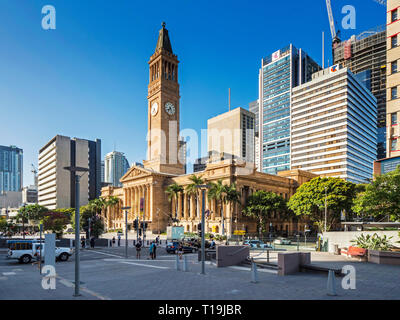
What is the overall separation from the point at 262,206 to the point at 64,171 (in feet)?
422

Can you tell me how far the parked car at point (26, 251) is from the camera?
27077mm

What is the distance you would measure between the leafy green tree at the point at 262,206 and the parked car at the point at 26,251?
45.9 metres


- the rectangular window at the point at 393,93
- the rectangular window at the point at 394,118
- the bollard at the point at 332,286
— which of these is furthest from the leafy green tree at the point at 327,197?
the bollard at the point at 332,286

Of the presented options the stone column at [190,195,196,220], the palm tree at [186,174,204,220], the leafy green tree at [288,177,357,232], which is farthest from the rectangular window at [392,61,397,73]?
the stone column at [190,195,196,220]

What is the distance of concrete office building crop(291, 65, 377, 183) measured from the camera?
110125mm

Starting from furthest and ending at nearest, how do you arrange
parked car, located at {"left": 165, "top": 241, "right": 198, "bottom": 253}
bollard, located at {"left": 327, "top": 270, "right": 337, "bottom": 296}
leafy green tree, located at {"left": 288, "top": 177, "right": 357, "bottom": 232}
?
leafy green tree, located at {"left": 288, "top": 177, "right": 357, "bottom": 232} < parked car, located at {"left": 165, "top": 241, "right": 198, "bottom": 253} < bollard, located at {"left": 327, "top": 270, "right": 337, "bottom": 296}

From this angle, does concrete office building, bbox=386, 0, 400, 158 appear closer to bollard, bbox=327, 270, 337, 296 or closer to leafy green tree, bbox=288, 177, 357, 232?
leafy green tree, bbox=288, 177, 357, 232

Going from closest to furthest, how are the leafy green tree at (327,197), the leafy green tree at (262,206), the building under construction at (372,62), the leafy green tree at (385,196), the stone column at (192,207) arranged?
the leafy green tree at (385,196) → the leafy green tree at (327,197) → the leafy green tree at (262,206) → the stone column at (192,207) → the building under construction at (372,62)

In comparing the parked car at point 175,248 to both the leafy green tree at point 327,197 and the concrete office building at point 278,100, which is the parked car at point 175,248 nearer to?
the leafy green tree at point 327,197

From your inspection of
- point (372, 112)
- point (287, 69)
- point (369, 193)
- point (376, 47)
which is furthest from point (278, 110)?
point (369, 193)

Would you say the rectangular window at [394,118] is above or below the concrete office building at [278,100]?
below

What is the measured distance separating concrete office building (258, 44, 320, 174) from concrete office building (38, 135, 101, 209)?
96.0 m

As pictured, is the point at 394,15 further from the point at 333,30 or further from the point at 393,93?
the point at 333,30

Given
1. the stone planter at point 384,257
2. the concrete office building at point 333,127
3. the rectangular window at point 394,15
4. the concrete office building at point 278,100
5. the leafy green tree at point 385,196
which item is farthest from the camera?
the concrete office building at point 278,100
